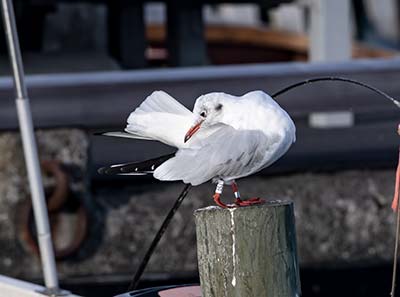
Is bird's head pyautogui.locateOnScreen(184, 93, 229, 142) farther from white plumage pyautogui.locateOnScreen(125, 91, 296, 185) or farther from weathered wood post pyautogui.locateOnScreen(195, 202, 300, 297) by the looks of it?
weathered wood post pyautogui.locateOnScreen(195, 202, 300, 297)

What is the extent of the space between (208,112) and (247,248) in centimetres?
42

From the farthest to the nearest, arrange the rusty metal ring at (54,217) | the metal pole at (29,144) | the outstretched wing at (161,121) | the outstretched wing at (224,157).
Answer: the rusty metal ring at (54,217), the metal pole at (29,144), the outstretched wing at (161,121), the outstretched wing at (224,157)

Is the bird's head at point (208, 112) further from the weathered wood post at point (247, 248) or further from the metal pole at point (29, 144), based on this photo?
the metal pole at point (29, 144)

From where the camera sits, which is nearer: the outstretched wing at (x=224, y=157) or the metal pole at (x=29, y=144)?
the outstretched wing at (x=224, y=157)

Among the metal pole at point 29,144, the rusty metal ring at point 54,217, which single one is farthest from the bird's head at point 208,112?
the rusty metal ring at point 54,217

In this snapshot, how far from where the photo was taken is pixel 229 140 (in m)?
3.52

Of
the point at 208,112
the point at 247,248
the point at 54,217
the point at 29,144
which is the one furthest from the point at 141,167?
the point at 54,217

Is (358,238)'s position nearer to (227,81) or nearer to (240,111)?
(227,81)

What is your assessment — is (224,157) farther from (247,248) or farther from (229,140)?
(247,248)

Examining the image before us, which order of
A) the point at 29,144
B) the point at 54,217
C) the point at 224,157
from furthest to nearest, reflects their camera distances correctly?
the point at 54,217
the point at 29,144
the point at 224,157

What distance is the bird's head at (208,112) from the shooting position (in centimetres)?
354

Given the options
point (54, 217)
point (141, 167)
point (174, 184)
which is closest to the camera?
point (141, 167)

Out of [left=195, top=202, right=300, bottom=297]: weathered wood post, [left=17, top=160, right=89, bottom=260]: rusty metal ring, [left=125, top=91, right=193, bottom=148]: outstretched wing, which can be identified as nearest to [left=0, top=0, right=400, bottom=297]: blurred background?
[left=17, top=160, right=89, bottom=260]: rusty metal ring

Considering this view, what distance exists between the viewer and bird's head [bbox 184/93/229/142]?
3.54 meters
